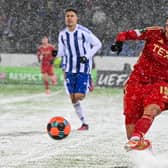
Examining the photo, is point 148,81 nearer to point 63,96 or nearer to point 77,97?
point 77,97

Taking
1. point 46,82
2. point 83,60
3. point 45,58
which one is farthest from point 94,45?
point 45,58

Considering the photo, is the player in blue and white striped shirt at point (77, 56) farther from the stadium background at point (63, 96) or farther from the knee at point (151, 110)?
the knee at point (151, 110)

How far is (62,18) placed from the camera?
79.8ft

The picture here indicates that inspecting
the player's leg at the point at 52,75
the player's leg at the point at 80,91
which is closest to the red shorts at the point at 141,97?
the player's leg at the point at 80,91

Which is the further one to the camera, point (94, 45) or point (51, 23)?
point (51, 23)

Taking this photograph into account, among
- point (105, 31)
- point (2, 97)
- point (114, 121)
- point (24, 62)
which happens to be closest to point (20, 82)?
point (24, 62)

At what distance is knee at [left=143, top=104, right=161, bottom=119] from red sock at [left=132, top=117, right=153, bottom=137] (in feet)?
0.14

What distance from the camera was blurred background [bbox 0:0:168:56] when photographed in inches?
932

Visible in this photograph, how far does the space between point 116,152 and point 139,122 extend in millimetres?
1457

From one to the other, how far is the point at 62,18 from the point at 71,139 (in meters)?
15.2

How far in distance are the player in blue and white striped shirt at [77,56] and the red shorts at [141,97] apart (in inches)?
155

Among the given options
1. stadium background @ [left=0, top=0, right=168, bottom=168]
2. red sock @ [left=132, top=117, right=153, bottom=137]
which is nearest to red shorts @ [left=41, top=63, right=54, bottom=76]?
stadium background @ [left=0, top=0, right=168, bottom=168]

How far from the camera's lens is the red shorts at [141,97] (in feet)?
22.4

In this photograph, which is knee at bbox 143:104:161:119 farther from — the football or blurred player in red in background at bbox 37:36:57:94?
blurred player in red in background at bbox 37:36:57:94
